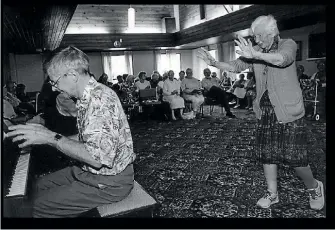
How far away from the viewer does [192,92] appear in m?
9.02

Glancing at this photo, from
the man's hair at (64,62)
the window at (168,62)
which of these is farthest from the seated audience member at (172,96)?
the window at (168,62)

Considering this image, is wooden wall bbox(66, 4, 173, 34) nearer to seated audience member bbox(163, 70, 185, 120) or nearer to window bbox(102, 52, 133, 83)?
window bbox(102, 52, 133, 83)

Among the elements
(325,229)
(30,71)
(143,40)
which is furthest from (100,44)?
(325,229)

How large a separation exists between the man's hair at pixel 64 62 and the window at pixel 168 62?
1452 centimetres

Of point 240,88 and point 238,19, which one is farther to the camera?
point 240,88

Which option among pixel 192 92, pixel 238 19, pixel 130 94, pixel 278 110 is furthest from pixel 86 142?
pixel 238 19

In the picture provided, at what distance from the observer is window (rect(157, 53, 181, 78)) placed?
16.5 meters

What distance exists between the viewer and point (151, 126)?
307 inches

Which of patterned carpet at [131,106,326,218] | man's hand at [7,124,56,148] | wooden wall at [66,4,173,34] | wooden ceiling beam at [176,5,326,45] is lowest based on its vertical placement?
patterned carpet at [131,106,326,218]

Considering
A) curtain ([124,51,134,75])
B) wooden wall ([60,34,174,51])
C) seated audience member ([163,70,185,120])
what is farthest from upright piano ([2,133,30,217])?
curtain ([124,51,134,75])

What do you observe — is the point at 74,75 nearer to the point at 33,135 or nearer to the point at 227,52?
the point at 33,135

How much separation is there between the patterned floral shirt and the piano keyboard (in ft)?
1.35

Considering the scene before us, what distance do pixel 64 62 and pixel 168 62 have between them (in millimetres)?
15176

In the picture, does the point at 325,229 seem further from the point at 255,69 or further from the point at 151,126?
the point at 151,126
